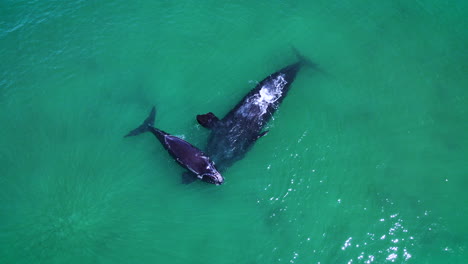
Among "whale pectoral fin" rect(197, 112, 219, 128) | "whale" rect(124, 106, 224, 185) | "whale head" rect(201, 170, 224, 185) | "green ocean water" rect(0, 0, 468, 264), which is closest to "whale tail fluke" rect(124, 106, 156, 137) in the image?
"green ocean water" rect(0, 0, 468, 264)

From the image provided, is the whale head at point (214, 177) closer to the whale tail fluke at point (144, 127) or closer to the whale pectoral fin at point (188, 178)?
the whale pectoral fin at point (188, 178)

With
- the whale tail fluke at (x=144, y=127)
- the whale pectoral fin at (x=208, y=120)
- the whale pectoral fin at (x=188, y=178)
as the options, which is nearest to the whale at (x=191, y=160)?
the whale pectoral fin at (x=188, y=178)

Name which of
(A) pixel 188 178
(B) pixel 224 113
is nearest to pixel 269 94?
(B) pixel 224 113

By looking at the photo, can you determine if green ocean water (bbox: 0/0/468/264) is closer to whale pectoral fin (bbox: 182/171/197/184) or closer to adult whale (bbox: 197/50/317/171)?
whale pectoral fin (bbox: 182/171/197/184)

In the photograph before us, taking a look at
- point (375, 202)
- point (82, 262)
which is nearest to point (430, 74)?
point (375, 202)

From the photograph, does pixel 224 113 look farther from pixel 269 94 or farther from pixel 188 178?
pixel 188 178
